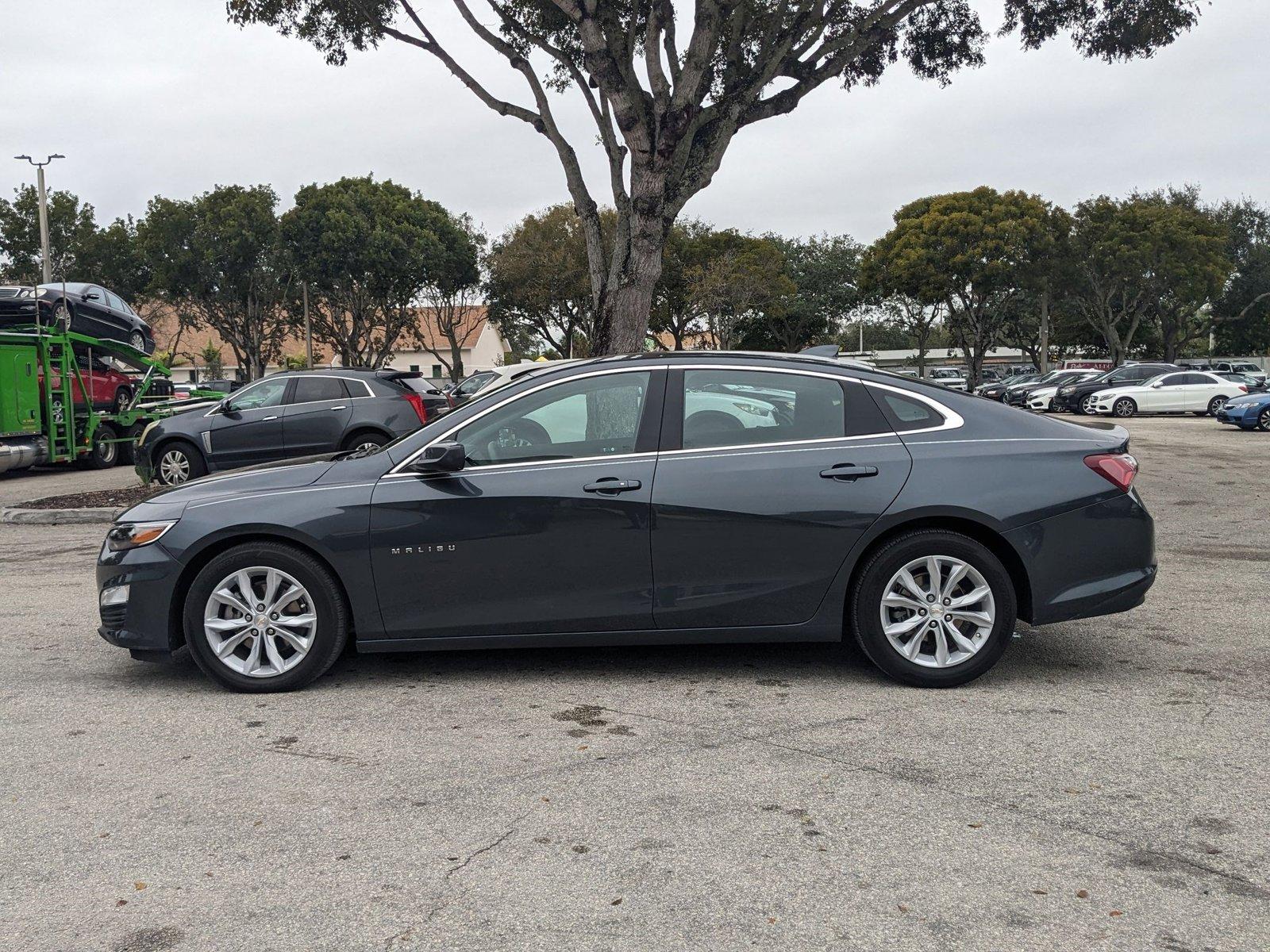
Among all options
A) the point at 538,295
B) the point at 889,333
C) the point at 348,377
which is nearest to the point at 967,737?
the point at 348,377

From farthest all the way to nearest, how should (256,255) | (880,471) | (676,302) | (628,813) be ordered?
(676,302), (256,255), (880,471), (628,813)

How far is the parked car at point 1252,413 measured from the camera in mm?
25234

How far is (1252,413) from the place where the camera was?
83.1 ft

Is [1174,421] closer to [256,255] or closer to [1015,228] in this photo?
[1015,228]

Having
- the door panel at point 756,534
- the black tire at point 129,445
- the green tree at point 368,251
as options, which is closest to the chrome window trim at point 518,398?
the door panel at point 756,534

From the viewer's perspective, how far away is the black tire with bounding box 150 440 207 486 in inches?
592

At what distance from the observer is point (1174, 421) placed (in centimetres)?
3114

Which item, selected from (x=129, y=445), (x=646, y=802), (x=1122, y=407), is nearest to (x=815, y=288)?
(x=1122, y=407)

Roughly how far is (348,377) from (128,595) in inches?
383

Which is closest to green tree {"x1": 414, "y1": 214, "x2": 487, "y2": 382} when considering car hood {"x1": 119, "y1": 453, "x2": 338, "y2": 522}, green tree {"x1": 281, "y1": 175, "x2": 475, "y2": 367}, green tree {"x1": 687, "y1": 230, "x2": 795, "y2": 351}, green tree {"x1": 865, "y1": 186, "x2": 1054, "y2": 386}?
green tree {"x1": 281, "y1": 175, "x2": 475, "y2": 367}

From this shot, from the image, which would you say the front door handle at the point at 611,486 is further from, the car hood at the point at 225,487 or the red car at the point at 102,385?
the red car at the point at 102,385

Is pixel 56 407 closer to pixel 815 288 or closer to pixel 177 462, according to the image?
pixel 177 462

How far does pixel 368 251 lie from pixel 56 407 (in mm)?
26242

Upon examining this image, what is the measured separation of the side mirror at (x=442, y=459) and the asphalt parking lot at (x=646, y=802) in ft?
3.49
